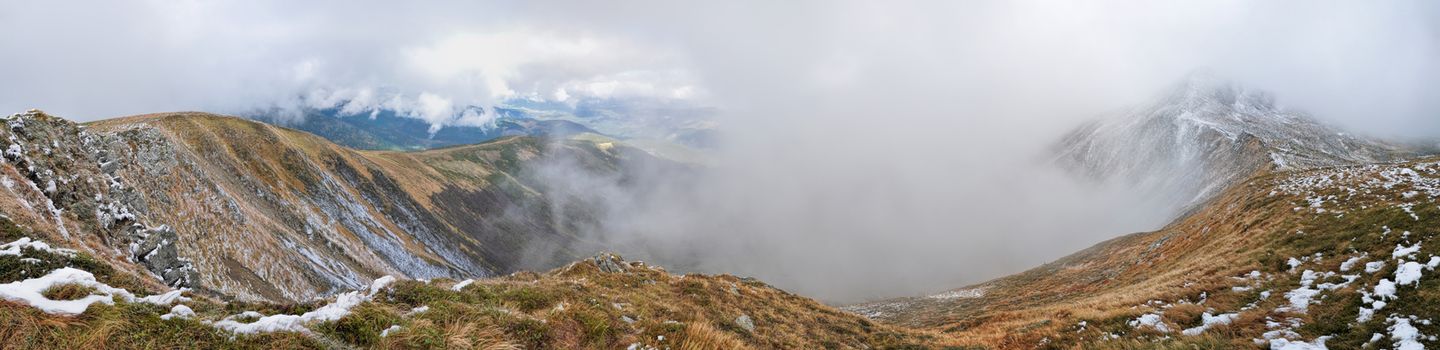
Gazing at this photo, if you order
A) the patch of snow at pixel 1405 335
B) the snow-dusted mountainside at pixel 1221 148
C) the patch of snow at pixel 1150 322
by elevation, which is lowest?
the patch of snow at pixel 1150 322

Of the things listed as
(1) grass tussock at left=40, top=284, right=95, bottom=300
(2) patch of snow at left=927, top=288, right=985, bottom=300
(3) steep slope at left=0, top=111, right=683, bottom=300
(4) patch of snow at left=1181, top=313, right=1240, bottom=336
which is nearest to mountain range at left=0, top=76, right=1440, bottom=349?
(1) grass tussock at left=40, top=284, right=95, bottom=300

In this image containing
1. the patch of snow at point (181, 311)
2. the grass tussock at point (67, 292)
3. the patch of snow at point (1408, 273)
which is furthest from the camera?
the patch of snow at point (1408, 273)

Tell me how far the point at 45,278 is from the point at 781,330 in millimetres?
20208

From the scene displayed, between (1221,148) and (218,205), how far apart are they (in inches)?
7656

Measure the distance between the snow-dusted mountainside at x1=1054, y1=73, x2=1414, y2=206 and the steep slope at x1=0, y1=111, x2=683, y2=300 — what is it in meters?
139

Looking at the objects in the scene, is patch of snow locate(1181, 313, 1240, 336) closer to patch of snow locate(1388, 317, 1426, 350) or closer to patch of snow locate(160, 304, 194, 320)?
patch of snow locate(1388, 317, 1426, 350)

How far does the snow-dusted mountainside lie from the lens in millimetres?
108125

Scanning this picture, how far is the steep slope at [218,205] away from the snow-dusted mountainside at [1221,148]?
13914 centimetres

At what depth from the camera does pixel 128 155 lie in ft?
152

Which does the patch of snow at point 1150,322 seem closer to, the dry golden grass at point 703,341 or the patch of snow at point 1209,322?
the patch of snow at point 1209,322

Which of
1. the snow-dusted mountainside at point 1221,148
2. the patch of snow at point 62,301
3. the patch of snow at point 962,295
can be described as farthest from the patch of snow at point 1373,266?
the snow-dusted mountainside at point 1221,148

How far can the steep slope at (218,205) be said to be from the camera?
23.1 meters

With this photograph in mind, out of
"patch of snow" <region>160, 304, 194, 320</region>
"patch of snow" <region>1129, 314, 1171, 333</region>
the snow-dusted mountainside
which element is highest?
the snow-dusted mountainside

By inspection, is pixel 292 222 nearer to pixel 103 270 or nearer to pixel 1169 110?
pixel 103 270
